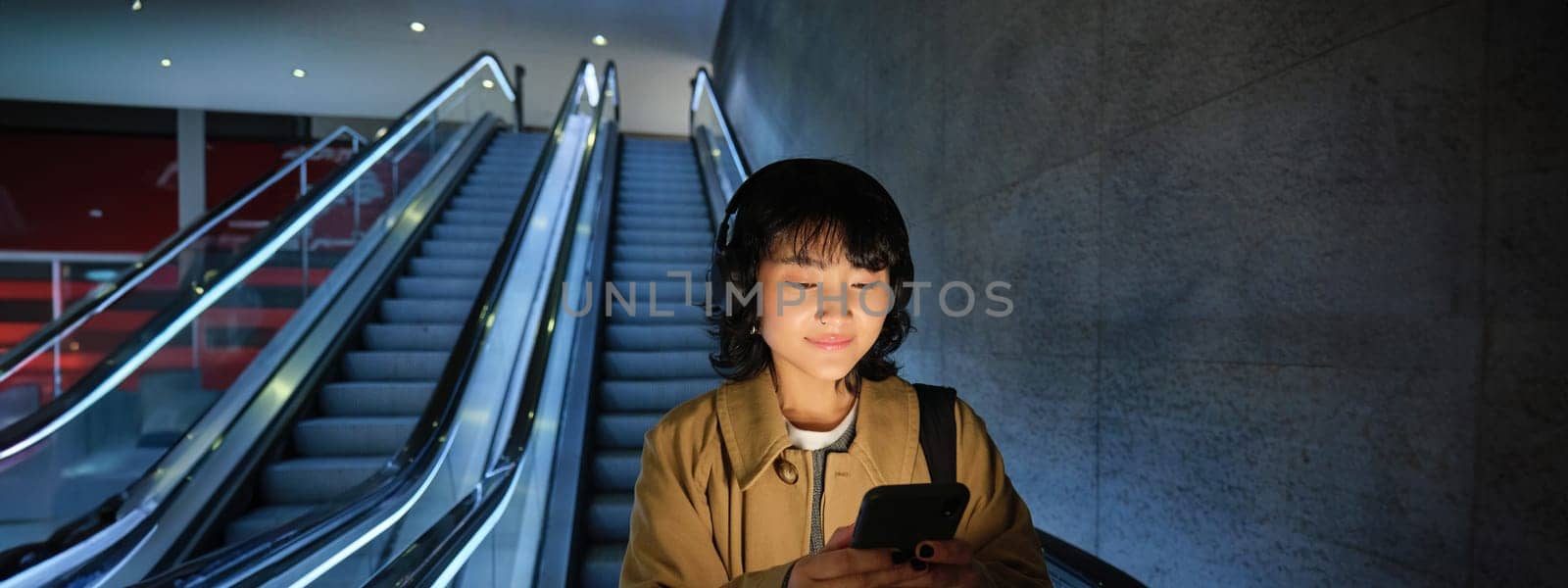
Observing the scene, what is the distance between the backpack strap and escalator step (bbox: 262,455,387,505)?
140 inches

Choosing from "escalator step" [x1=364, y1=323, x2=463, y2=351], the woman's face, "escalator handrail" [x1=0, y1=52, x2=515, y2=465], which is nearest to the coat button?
the woman's face

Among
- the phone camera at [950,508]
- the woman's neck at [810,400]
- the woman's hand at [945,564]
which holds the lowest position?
the woman's hand at [945,564]

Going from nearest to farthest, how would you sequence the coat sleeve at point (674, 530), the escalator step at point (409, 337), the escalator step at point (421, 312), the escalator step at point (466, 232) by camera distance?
1. the coat sleeve at point (674, 530)
2. the escalator step at point (409, 337)
3. the escalator step at point (421, 312)
4. the escalator step at point (466, 232)

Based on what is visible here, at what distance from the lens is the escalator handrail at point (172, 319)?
3271mm

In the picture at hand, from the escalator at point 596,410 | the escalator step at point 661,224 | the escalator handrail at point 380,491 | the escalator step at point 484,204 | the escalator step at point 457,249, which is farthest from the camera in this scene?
the escalator step at point 484,204

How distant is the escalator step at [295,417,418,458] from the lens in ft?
13.6

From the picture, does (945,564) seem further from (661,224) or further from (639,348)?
(661,224)

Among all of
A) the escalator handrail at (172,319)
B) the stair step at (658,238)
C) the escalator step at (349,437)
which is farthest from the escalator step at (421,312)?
the stair step at (658,238)

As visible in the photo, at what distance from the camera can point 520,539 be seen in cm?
299

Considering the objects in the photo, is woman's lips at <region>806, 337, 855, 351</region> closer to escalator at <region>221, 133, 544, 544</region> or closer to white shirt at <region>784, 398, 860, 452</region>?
white shirt at <region>784, 398, 860, 452</region>

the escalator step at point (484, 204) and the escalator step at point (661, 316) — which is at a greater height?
the escalator step at point (484, 204)

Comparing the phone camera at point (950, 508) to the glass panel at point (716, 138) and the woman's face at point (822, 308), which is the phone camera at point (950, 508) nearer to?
the woman's face at point (822, 308)

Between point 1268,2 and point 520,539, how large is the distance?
284 cm

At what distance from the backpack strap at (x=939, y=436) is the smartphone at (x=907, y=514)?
23 centimetres
